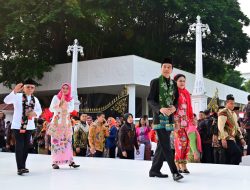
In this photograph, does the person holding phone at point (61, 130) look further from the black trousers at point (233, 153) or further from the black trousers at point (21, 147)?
the black trousers at point (233, 153)

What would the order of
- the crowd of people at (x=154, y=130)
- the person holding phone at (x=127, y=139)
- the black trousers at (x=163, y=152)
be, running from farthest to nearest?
the person holding phone at (x=127, y=139)
the crowd of people at (x=154, y=130)
the black trousers at (x=163, y=152)

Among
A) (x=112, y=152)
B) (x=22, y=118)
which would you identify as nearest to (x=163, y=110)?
(x=22, y=118)

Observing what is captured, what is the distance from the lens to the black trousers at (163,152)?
15.4 feet

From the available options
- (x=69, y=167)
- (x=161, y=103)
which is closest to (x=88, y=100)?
(x=69, y=167)

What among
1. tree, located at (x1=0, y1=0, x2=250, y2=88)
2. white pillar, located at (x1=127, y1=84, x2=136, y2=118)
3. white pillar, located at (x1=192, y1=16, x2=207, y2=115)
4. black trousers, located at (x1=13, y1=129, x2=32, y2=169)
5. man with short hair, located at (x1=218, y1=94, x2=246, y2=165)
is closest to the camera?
black trousers, located at (x1=13, y1=129, x2=32, y2=169)

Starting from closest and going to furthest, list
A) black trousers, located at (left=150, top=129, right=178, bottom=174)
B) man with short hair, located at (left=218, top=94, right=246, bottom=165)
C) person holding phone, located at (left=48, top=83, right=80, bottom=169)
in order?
black trousers, located at (left=150, top=129, right=178, bottom=174), person holding phone, located at (left=48, top=83, right=80, bottom=169), man with short hair, located at (left=218, top=94, right=246, bottom=165)

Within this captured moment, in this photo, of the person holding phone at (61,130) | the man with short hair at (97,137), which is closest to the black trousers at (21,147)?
the person holding phone at (61,130)

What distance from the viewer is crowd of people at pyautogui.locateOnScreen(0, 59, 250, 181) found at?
4.98m

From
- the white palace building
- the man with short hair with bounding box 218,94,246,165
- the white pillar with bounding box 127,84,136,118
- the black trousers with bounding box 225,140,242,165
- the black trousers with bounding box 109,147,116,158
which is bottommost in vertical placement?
the black trousers with bounding box 109,147,116,158

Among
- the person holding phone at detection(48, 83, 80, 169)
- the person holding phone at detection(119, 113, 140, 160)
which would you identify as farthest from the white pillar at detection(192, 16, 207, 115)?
the person holding phone at detection(48, 83, 80, 169)

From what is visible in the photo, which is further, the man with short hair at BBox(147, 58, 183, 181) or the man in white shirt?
the man in white shirt

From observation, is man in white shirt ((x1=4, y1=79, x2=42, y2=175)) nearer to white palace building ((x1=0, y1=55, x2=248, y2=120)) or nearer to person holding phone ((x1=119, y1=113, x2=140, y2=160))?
person holding phone ((x1=119, y1=113, x2=140, y2=160))

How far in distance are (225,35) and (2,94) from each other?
59.6 ft

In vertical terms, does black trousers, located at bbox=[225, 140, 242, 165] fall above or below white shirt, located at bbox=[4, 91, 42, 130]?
below
